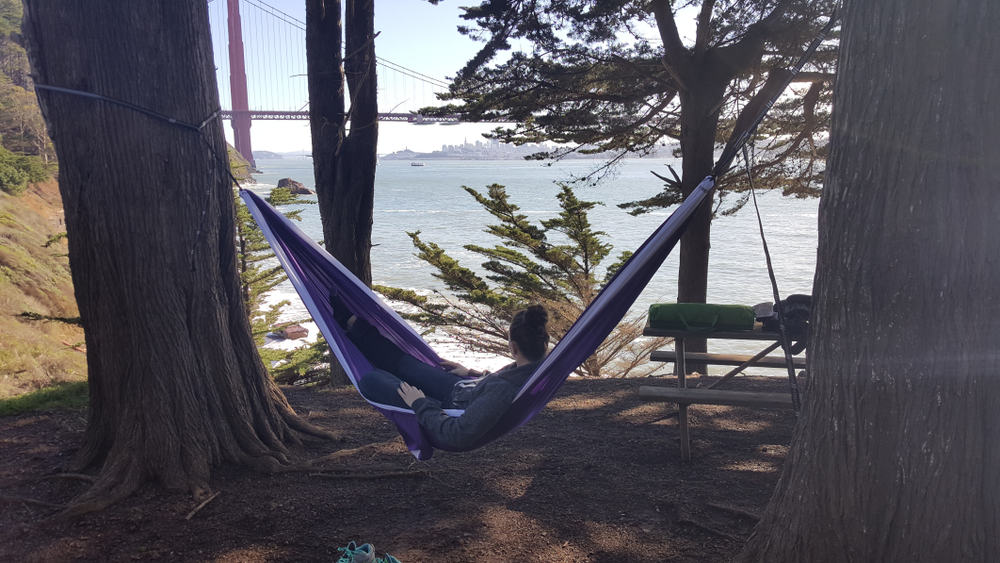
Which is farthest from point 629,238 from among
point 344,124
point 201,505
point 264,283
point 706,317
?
point 201,505

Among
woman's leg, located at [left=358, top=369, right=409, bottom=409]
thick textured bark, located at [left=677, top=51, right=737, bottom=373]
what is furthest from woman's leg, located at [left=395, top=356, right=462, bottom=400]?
thick textured bark, located at [left=677, top=51, right=737, bottom=373]

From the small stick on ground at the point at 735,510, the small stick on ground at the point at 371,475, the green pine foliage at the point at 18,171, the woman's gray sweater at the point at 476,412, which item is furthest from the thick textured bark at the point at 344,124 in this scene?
the green pine foliage at the point at 18,171

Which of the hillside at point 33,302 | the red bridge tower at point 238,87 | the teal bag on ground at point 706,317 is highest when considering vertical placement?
the red bridge tower at point 238,87

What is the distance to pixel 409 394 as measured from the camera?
7.66 feet

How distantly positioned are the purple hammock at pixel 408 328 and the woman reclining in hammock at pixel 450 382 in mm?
41

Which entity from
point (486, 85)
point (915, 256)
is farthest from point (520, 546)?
point (486, 85)

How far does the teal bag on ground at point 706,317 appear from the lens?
2689 millimetres

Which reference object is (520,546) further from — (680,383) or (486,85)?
(486,85)

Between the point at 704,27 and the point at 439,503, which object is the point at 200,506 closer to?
the point at 439,503

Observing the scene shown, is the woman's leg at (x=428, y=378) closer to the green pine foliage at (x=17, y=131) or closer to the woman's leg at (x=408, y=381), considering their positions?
the woman's leg at (x=408, y=381)

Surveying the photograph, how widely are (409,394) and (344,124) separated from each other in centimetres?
297

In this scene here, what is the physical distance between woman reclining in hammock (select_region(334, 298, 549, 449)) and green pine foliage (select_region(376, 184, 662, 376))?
5585mm

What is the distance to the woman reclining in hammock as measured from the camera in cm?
217

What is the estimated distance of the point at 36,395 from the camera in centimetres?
351
